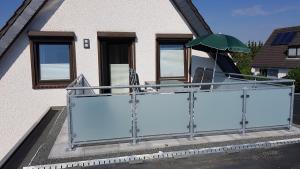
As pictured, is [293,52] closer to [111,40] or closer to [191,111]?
[111,40]

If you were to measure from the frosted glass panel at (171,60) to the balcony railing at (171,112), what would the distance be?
4.08 meters

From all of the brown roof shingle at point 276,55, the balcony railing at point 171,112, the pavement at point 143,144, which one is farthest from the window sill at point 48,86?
the brown roof shingle at point 276,55

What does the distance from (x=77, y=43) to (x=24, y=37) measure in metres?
1.64

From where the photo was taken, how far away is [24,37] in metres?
8.16

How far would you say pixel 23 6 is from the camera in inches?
309

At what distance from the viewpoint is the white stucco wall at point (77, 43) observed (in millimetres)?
8156

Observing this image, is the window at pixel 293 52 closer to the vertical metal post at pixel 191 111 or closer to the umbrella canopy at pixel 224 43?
the umbrella canopy at pixel 224 43

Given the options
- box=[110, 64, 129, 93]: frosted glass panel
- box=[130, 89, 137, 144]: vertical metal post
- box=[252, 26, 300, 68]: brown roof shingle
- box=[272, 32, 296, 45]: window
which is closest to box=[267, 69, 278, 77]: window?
box=[252, 26, 300, 68]: brown roof shingle

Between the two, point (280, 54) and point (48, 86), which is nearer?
point (48, 86)

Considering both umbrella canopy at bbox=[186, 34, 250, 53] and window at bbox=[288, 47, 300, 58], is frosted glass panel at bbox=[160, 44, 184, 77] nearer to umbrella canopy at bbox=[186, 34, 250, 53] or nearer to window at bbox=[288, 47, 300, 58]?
umbrella canopy at bbox=[186, 34, 250, 53]

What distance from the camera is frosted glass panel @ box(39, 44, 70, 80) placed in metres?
8.59

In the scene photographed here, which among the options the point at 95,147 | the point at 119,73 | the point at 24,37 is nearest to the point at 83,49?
the point at 119,73

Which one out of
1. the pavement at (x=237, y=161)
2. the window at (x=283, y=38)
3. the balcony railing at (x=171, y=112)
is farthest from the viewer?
the window at (x=283, y=38)

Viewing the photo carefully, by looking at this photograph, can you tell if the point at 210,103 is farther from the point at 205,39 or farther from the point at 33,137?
the point at 33,137
